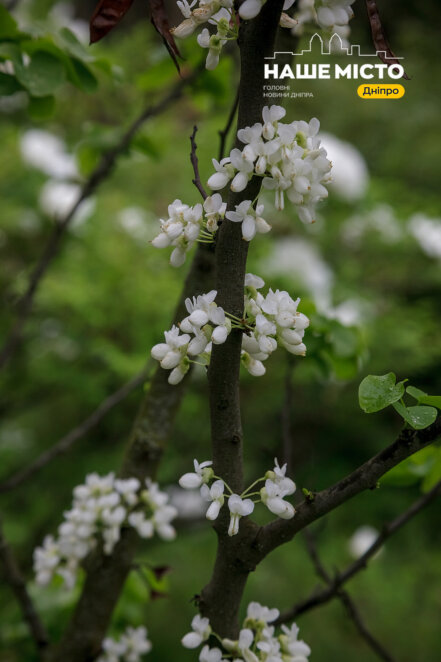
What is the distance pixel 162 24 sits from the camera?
0.44 meters

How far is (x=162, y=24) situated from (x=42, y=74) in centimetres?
33

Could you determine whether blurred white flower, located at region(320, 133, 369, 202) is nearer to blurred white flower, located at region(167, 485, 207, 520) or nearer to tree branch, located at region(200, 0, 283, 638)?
blurred white flower, located at region(167, 485, 207, 520)

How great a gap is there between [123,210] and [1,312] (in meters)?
0.46

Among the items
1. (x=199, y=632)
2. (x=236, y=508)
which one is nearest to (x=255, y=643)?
(x=199, y=632)

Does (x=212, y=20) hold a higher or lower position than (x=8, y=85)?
lower

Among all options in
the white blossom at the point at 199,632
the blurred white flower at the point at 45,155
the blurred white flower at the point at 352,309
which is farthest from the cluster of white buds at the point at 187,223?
the blurred white flower at the point at 45,155

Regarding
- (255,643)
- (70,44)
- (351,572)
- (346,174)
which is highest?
(346,174)

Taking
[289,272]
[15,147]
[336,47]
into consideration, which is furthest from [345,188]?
[336,47]

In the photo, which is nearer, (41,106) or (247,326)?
(247,326)

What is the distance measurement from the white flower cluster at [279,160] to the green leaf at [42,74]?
0.37 meters

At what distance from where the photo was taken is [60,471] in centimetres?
149

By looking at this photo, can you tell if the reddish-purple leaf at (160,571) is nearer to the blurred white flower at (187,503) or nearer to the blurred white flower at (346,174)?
the blurred white flower at (187,503)

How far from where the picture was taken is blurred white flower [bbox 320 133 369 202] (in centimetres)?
182

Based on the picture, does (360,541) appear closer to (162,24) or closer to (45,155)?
(162,24)
